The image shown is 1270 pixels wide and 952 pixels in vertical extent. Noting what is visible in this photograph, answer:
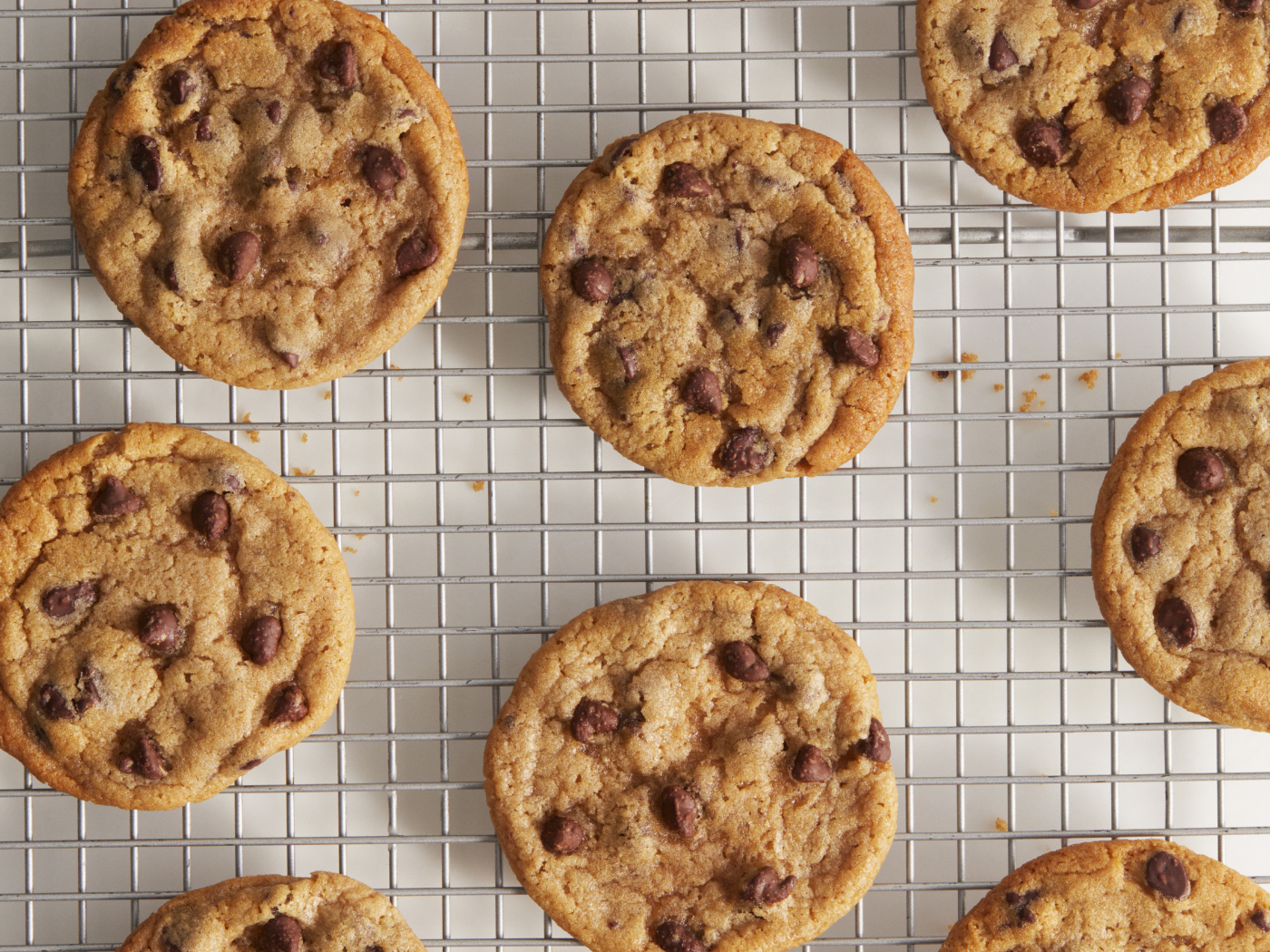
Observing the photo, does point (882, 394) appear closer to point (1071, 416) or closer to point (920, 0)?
point (1071, 416)

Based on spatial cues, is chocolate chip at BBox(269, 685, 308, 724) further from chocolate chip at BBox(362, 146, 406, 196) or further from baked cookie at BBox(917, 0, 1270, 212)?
baked cookie at BBox(917, 0, 1270, 212)

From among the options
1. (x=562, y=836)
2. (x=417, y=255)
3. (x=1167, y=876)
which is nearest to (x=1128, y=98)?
(x=417, y=255)

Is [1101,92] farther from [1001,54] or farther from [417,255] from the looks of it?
[417,255]

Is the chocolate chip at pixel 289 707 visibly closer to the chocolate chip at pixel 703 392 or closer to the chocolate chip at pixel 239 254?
the chocolate chip at pixel 239 254

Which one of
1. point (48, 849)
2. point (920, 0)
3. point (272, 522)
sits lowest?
point (48, 849)

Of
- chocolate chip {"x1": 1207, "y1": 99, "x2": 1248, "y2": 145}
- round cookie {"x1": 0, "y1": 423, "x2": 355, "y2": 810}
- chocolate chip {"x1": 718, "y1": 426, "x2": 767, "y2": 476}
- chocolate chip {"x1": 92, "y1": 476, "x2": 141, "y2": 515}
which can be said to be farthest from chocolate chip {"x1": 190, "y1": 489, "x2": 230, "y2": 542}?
chocolate chip {"x1": 1207, "y1": 99, "x2": 1248, "y2": 145}

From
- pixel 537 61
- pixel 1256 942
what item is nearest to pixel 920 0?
pixel 537 61
